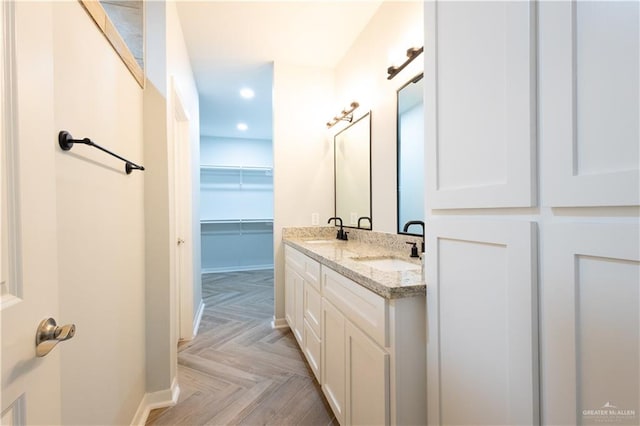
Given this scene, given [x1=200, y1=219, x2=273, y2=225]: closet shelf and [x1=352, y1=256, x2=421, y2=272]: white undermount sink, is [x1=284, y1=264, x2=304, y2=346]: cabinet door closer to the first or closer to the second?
[x1=352, y1=256, x2=421, y2=272]: white undermount sink

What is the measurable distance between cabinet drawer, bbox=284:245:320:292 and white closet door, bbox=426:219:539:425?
2.99 ft

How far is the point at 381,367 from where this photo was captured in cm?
103

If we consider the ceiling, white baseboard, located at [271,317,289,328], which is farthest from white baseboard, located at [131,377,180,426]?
the ceiling

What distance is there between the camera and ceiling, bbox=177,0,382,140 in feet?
6.89

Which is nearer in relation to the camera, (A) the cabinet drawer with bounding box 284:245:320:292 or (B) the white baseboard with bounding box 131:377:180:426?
(B) the white baseboard with bounding box 131:377:180:426

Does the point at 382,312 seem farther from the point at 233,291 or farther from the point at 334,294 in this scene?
the point at 233,291

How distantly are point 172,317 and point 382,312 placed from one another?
1.37 meters

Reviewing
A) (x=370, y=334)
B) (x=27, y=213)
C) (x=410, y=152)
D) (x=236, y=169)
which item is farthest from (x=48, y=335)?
(x=236, y=169)

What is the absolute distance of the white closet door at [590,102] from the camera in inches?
19.9

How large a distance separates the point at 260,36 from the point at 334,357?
254cm

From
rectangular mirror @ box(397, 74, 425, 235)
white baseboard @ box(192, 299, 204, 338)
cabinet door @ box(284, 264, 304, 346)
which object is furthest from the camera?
white baseboard @ box(192, 299, 204, 338)

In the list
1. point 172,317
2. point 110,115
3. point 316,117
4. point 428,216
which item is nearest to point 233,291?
point 172,317

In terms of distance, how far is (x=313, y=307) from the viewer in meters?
1.89

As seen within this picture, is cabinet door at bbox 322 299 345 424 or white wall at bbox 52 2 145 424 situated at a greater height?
white wall at bbox 52 2 145 424
